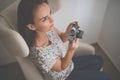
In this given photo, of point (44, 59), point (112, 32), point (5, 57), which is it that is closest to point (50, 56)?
point (44, 59)

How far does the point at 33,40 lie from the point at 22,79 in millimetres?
761

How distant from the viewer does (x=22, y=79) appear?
5.77 feet

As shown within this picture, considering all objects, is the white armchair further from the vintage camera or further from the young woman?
the vintage camera

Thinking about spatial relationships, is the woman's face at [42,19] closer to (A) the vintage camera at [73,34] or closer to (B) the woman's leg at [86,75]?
(A) the vintage camera at [73,34]

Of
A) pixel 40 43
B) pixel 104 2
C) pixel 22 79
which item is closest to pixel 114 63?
pixel 104 2

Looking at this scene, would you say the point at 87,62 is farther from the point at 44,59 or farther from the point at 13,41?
the point at 13,41

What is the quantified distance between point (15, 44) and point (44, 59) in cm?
21

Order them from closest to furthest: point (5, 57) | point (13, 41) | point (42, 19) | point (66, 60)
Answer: point (13, 41) → point (42, 19) → point (66, 60) → point (5, 57)

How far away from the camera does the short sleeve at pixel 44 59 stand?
1.08 metres

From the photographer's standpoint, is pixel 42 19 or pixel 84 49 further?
pixel 84 49

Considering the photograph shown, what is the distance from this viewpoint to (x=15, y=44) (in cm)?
94

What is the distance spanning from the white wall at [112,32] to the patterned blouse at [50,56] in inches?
28.6

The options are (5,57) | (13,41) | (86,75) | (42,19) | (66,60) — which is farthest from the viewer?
(5,57)

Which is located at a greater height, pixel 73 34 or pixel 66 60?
pixel 73 34
